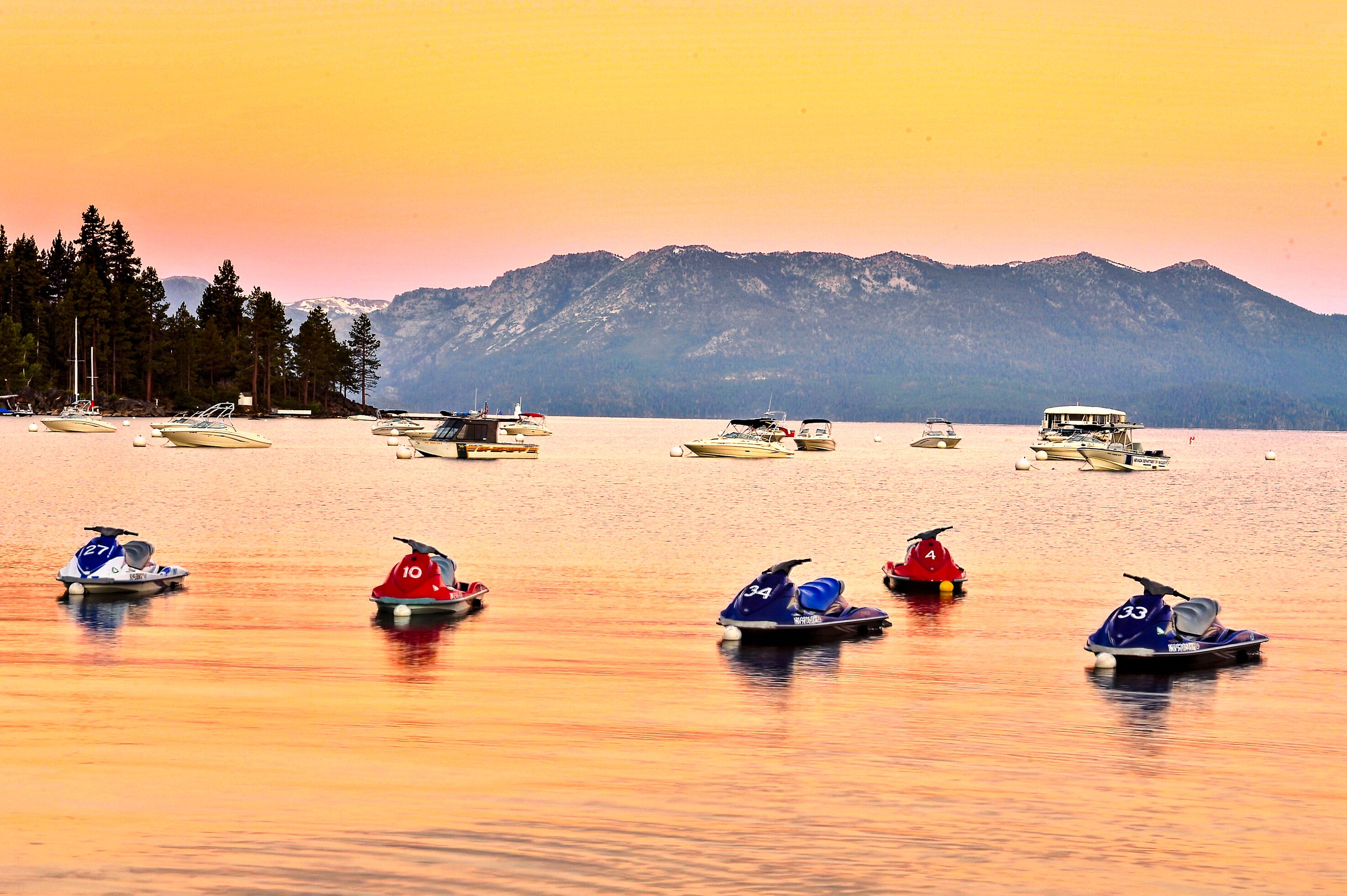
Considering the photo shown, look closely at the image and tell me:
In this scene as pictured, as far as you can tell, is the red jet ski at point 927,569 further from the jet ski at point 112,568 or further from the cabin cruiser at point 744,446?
the cabin cruiser at point 744,446

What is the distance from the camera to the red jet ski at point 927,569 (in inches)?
1499

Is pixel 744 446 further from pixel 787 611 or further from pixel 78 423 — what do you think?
pixel 787 611

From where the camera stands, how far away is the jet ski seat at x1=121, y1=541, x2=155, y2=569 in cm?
3366

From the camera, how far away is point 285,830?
13578mm

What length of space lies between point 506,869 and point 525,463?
443 feet

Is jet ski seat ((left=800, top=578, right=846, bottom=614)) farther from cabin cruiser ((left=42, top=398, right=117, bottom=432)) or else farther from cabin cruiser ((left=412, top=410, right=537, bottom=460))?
cabin cruiser ((left=42, top=398, right=117, bottom=432))

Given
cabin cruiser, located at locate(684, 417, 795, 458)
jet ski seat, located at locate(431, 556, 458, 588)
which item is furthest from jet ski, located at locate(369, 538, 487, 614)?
cabin cruiser, located at locate(684, 417, 795, 458)

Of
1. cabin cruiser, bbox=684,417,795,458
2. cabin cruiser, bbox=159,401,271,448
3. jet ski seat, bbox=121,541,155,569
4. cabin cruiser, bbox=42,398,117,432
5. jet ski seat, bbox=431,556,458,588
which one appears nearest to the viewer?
jet ski seat, bbox=431,556,458,588

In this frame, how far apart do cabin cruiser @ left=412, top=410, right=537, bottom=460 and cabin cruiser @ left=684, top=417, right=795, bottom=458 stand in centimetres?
2274

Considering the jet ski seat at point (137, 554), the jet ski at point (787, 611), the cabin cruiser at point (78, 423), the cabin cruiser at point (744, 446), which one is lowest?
the jet ski at point (787, 611)

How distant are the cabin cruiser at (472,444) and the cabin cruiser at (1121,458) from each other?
6296 centimetres

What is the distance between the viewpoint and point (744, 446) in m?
159

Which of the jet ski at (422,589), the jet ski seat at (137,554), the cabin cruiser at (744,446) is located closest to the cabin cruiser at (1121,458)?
the cabin cruiser at (744,446)

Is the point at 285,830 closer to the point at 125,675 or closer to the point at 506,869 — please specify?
the point at 506,869
